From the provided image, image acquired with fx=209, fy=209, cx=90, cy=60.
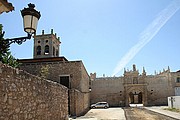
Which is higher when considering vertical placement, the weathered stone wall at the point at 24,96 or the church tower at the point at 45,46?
the church tower at the point at 45,46

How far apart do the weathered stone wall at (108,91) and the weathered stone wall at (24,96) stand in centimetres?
3267

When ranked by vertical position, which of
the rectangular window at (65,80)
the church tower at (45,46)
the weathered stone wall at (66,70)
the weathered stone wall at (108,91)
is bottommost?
the weathered stone wall at (108,91)

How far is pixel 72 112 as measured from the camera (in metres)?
18.7

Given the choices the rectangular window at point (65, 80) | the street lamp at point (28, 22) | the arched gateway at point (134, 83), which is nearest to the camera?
the street lamp at point (28, 22)

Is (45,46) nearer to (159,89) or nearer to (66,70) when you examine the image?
(66,70)

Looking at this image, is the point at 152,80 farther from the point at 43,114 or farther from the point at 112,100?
the point at 43,114

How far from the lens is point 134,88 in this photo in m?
41.8

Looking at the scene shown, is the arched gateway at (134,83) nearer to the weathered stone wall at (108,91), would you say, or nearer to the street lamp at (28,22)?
the weathered stone wall at (108,91)

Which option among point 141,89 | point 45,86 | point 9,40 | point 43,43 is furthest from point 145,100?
point 9,40

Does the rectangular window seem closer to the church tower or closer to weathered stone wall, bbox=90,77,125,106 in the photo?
the church tower

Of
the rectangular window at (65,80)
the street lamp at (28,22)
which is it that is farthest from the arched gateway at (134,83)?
the street lamp at (28,22)

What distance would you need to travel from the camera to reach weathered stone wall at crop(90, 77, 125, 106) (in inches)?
1603

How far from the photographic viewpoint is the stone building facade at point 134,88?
134 feet

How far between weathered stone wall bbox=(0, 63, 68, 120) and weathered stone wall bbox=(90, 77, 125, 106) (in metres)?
32.7
